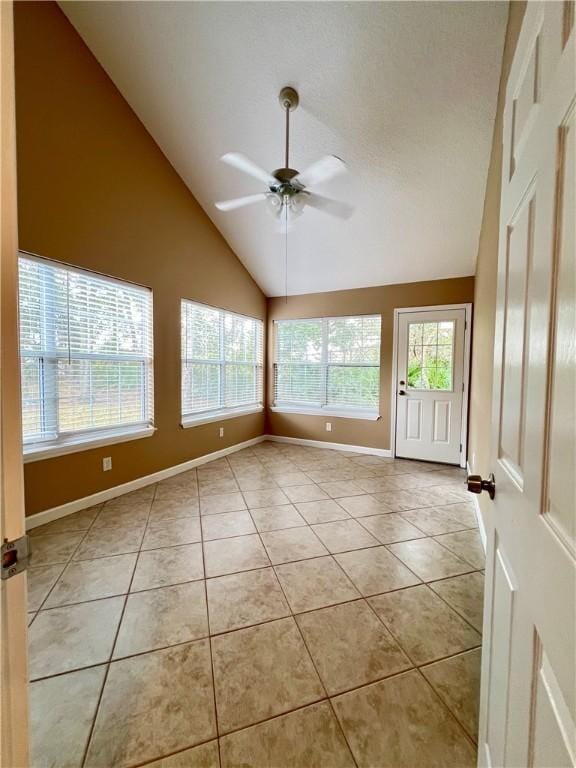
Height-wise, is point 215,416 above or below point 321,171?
below

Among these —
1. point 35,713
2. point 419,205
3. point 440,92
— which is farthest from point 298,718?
point 419,205

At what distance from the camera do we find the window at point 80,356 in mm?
2377

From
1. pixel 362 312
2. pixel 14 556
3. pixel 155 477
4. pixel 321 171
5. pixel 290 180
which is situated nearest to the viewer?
pixel 14 556

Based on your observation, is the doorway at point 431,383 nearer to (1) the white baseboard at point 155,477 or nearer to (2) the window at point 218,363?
(1) the white baseboard at point 155,477

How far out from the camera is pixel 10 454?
545 mm

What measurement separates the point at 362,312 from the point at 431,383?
138 cm

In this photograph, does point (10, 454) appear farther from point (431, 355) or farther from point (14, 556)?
point (431, 355)

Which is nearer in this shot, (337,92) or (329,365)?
(337,92)

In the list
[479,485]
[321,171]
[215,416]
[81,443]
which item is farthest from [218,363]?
[479,485]

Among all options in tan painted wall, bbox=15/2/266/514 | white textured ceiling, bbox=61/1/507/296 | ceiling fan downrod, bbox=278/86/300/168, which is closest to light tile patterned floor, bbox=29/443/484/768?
tan painted wall, bbox=15/2/266/514

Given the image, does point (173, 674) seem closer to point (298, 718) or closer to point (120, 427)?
point (298, 718)

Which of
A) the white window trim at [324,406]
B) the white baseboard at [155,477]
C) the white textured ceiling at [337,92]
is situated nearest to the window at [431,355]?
the white window trim at [324,406]

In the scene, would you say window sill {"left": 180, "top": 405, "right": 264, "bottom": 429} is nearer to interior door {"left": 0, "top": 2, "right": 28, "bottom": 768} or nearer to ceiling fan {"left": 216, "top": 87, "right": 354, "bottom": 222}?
ceiling fan {"left": 216, "top": 87, "right": 354, "bottom": 222}

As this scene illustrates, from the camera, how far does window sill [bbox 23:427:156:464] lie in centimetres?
238
